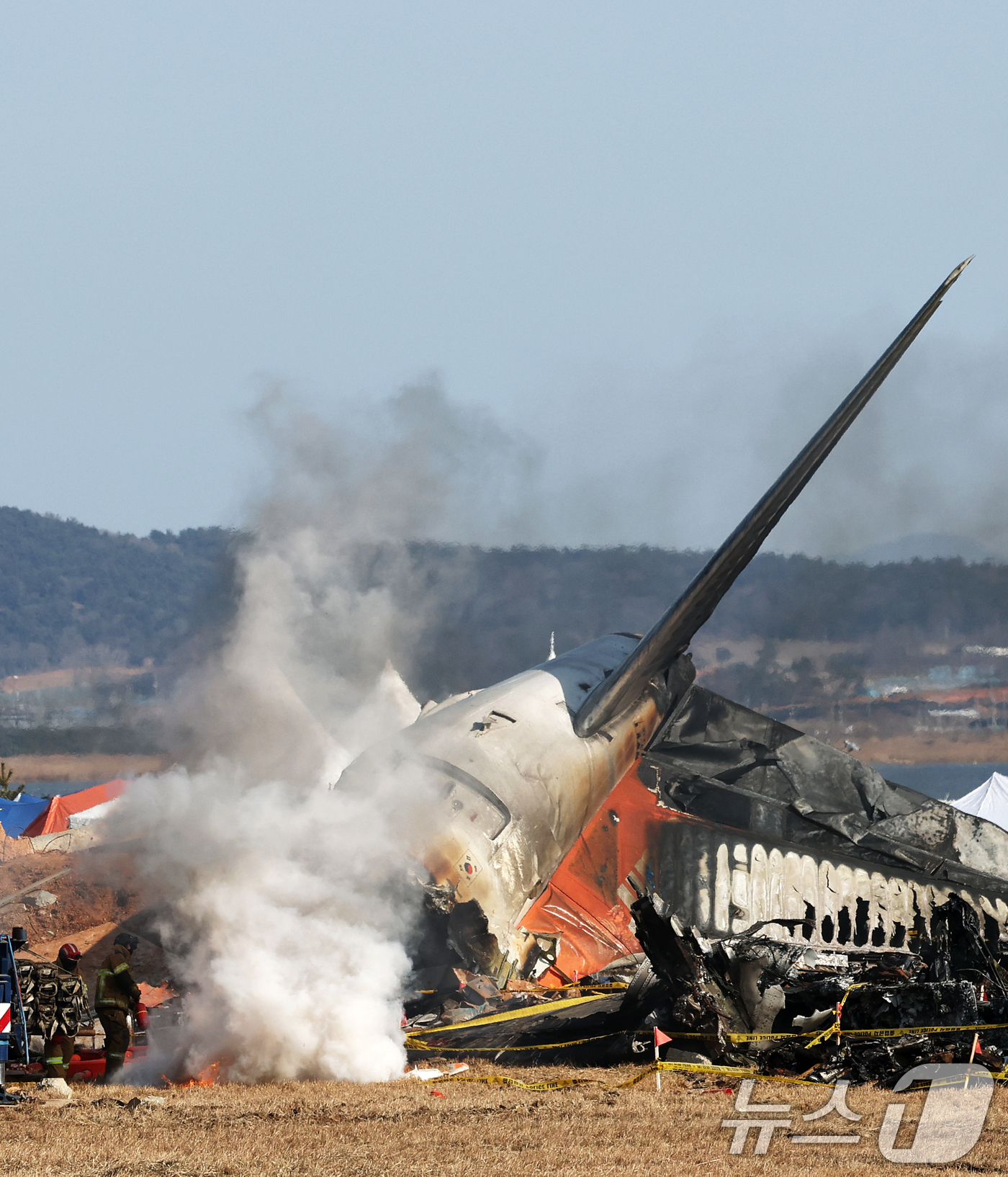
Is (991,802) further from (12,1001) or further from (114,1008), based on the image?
(12,1001)

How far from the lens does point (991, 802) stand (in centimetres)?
4206

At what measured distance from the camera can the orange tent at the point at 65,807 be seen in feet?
133

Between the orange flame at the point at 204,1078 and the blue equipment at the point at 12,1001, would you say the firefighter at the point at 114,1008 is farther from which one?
the blue equipment at the point at 12,1001

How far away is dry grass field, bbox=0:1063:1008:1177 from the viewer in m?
10.6

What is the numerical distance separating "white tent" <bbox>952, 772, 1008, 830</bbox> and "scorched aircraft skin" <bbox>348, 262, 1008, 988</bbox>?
1493cm

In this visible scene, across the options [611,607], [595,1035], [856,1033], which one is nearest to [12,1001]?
[595,1035]

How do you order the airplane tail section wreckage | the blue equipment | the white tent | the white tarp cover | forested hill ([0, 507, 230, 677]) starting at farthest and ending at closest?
forested hill ([0, 507, 230, 677]) → the white tarp cover → the white tent → the airplane tail section wreckage → the blue equipment

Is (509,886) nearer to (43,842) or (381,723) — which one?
(381,723)

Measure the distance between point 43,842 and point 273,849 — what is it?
20237 mm

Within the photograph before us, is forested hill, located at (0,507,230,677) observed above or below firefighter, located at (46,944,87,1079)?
above

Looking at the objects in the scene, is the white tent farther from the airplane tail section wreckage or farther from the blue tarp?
the blue tarp

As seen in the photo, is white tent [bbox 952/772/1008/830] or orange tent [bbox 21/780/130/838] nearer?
orange tent [bbox 21/780/130/838]

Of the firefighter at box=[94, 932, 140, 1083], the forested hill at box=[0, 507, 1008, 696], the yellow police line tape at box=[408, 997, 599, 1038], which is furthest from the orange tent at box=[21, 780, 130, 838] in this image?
the firefighter at box=[94, 932, 140, 1083]

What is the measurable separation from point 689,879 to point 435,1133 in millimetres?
14576
